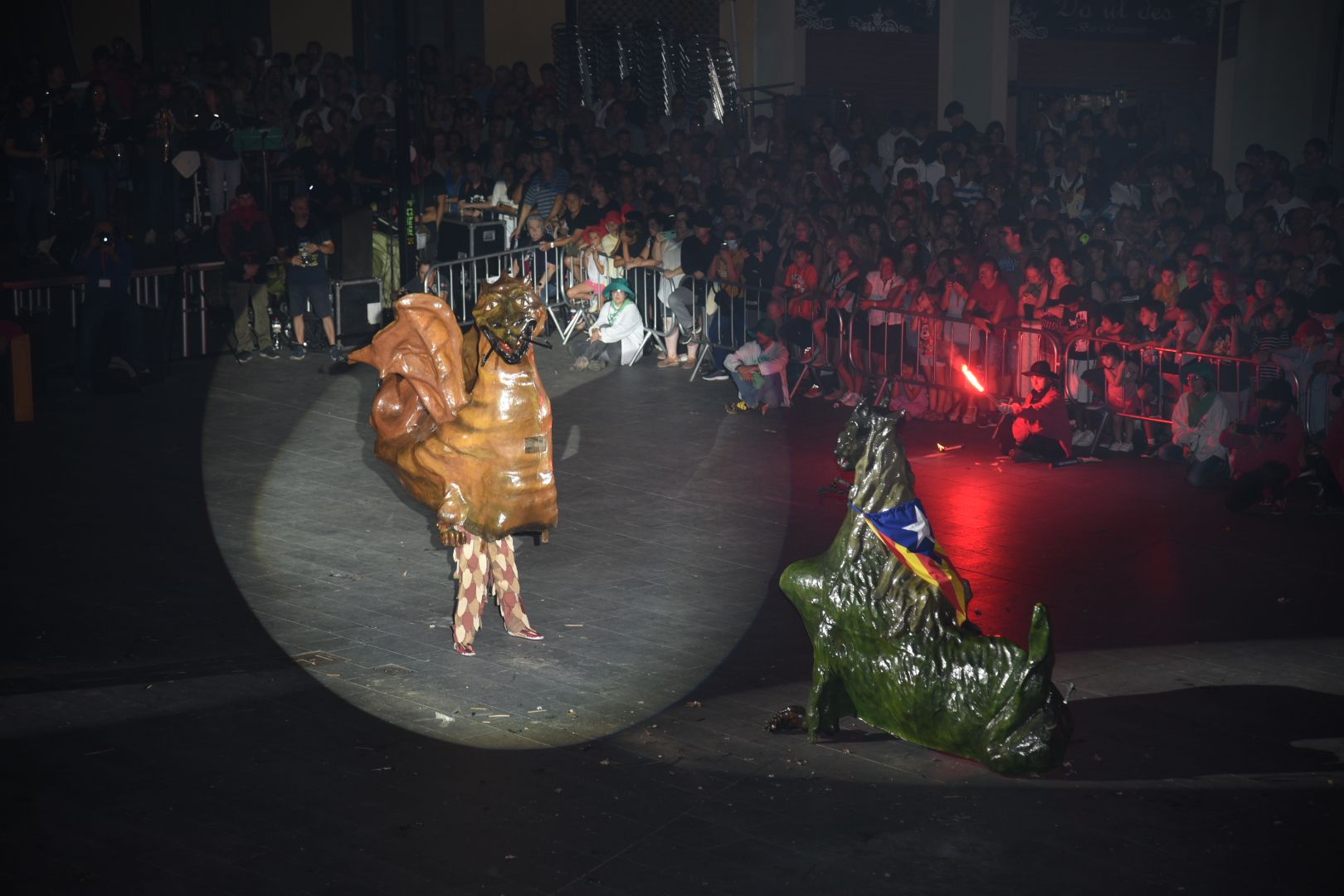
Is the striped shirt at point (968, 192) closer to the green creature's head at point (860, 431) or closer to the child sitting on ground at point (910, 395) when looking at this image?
the child sitting on ground at point (910, 395)

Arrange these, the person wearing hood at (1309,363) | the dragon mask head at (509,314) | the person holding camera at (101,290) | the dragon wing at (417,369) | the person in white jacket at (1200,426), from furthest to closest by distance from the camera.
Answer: the person holding camera at (101,290), the person wearing hood at (1309,363), the person in white jacket at (1200,426), the dragon wing at (417,369), the dragon mask head at (509,314)

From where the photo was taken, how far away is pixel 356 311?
19.3 m

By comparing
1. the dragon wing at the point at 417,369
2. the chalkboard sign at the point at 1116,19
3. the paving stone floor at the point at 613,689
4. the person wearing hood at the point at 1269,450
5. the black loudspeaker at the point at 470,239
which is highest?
the chalkboard sign at the point at 1116,19

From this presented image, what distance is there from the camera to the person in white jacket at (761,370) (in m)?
16.4

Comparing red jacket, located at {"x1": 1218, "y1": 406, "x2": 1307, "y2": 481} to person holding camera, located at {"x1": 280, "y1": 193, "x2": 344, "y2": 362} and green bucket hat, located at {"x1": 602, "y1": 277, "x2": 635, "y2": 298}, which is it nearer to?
green bucket hat, located at {"x1": 602, "y1": 277, "x2": 635, "y2": 298}

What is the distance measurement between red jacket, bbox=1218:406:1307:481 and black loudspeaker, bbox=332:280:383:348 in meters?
9.72

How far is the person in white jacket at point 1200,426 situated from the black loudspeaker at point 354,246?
948cm

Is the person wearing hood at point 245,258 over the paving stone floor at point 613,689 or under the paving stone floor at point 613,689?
over

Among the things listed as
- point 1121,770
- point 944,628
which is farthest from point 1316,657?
point 944,628

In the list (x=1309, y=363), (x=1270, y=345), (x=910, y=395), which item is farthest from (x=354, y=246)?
(x=1309, y=363)

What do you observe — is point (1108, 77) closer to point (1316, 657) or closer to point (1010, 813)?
point (1316, 657)

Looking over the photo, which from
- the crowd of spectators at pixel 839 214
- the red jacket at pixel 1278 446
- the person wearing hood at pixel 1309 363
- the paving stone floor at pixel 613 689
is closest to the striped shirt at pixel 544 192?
the crowd of spectators at pixel 839 214

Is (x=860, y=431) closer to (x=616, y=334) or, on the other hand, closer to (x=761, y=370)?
(x=761, y=370)

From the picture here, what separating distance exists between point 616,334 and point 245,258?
159 inches
